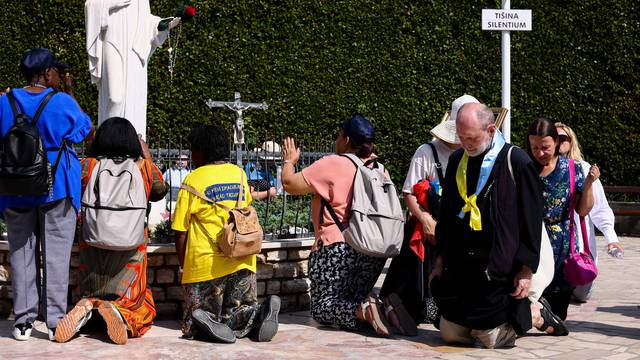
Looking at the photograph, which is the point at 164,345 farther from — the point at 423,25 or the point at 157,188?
the point at 423,25

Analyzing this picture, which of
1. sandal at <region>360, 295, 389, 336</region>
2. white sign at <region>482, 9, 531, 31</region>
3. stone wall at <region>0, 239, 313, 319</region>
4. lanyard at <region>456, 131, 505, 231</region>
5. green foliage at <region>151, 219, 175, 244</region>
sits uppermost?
white sign at <region>482, 9, 531, 31</region>

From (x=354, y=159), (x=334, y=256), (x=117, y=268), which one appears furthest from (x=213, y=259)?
(x=354, y=159)

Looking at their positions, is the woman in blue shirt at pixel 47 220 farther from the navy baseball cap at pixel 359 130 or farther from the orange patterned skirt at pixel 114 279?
the navy baseball cap at pixel 359 130

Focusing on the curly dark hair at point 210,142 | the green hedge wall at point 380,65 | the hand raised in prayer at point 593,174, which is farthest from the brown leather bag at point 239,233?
the green hedge wall at point 380,65

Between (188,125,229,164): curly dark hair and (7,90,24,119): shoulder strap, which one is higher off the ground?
(7,90,24,119): shoulder strap

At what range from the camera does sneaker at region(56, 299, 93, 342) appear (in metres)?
5.47

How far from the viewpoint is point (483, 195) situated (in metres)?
5.46

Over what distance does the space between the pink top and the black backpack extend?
67.7 inches

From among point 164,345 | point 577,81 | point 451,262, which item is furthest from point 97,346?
point 577,81

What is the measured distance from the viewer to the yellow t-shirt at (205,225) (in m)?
5.75

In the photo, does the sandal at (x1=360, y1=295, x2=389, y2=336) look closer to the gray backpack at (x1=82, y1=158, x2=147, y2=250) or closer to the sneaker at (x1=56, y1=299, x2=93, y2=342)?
the gray backpack at (x1=82, y1=158, x2=147, y2=250)

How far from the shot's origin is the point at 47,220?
562cm

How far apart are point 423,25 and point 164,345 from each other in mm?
8678

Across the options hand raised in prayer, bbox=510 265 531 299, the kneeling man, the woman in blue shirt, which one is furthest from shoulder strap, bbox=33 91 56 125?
hand raised in prayer, bbox=510 265 531 299
